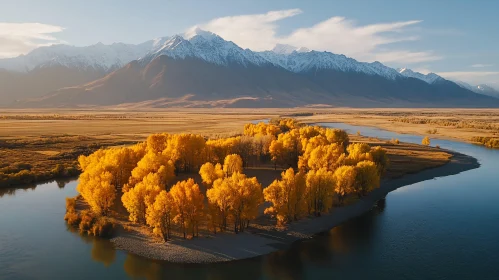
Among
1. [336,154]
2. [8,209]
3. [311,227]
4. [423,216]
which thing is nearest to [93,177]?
[8,209]

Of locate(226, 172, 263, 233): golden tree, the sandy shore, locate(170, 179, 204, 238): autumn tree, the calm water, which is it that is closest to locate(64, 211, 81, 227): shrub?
the calm water

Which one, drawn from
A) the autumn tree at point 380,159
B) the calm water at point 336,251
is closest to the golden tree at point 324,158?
the autumn tree at point 380,159

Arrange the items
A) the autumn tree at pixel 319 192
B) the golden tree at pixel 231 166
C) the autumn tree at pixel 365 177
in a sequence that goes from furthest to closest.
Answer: the golden tree at pixel 231 166, the autumn tree at pixel 365 177, the autumn tree at pixel 319 192

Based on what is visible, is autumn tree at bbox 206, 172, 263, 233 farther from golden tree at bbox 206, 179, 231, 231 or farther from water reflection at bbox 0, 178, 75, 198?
water reflection at bbox 0, 178, 75, 198

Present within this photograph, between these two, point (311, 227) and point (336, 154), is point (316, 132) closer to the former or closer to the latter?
point (336, 154)

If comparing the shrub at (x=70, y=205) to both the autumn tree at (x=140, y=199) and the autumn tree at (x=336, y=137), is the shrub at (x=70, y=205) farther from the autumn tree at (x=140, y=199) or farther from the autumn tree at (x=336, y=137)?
the autumn tree at (x=336, y=137)

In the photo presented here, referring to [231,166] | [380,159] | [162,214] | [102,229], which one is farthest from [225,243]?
[380,159]

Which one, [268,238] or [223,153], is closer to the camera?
[268,238]
